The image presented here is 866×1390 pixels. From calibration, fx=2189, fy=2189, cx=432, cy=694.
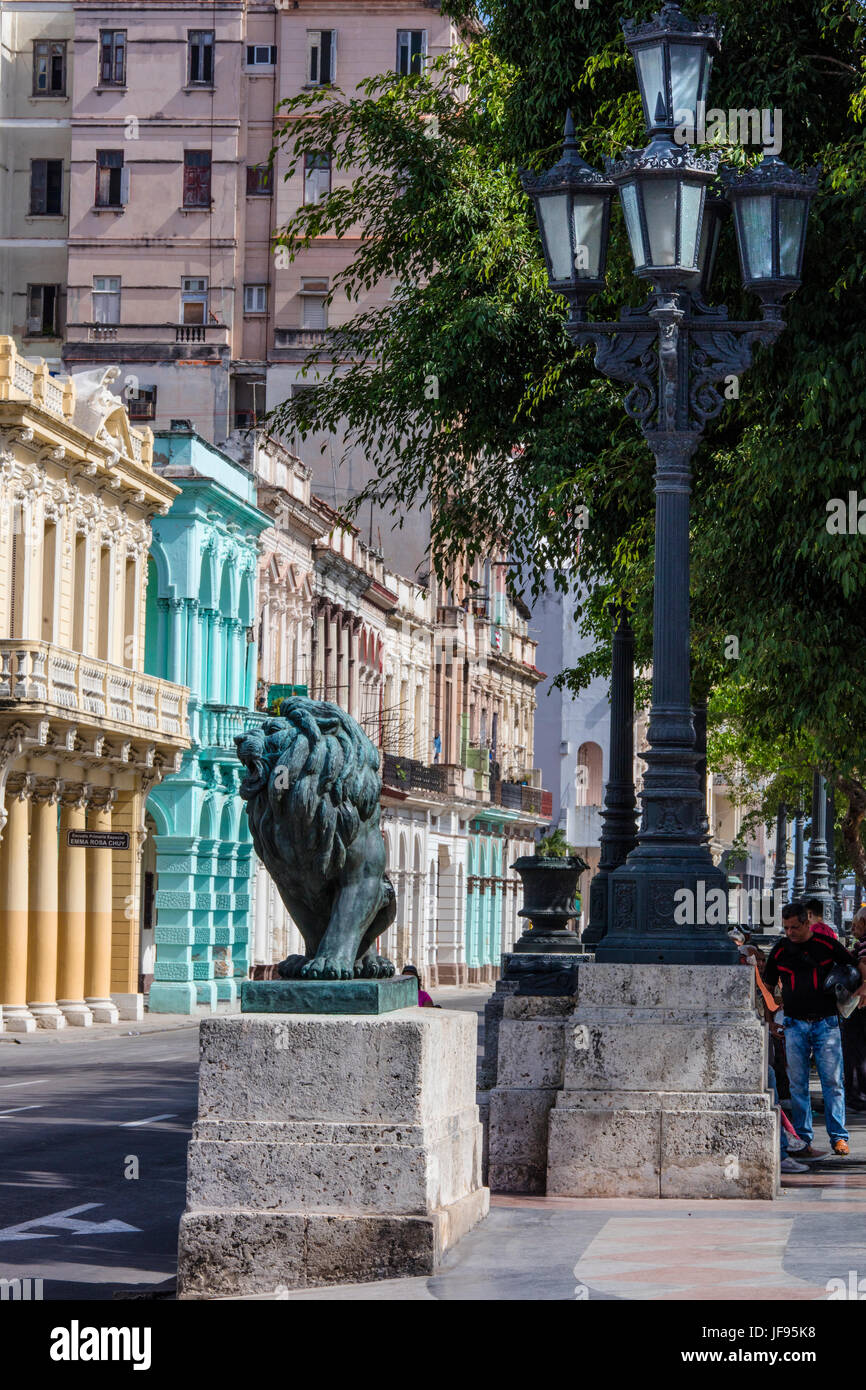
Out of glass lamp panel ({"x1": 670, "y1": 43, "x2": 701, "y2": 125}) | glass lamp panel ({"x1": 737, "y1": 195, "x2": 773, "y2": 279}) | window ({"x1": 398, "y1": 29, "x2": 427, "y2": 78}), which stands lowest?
glass lamp panel ({"x1": 737, "y1": 195, "x2": 773, "y2": 279})

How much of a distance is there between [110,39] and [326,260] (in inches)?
304

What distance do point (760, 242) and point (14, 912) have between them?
23891 mm

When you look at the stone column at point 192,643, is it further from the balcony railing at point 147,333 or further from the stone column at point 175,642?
the balcony railing at point 147,333

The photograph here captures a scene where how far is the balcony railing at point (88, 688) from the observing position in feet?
106

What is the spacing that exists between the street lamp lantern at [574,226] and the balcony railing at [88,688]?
21.1m

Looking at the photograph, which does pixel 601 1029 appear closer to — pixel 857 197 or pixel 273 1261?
pixel 273 1261

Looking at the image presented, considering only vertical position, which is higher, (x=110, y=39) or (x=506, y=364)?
(x=110, y=39)

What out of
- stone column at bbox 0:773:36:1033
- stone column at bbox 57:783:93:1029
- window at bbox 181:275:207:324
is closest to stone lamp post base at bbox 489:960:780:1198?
stone column at bbox 0:773:36:1033

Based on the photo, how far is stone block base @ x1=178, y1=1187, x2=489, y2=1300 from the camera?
8000 mm

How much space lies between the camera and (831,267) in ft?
44.1

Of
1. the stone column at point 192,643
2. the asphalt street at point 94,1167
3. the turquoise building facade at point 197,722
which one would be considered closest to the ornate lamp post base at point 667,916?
the asphalt street at point 94,1167

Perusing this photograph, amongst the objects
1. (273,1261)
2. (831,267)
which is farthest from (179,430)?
(273,1261)

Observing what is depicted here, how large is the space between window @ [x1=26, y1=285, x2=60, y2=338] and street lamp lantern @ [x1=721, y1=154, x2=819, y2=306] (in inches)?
1802

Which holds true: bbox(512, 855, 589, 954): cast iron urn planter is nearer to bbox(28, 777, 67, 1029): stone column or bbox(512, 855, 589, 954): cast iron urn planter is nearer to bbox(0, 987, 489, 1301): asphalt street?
bbox(0, 987, 489, 1301): asphalt street
